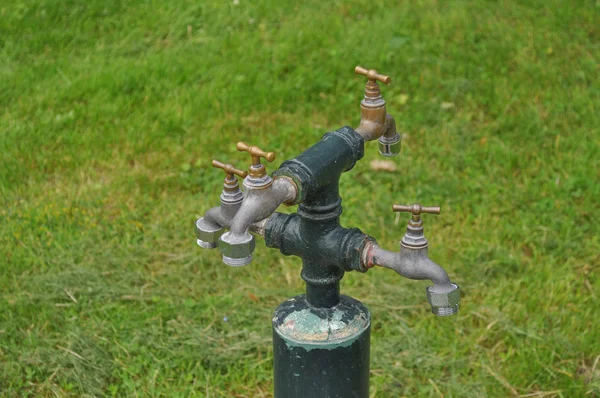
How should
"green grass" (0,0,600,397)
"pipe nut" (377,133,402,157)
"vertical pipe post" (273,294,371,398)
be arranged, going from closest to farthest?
"vertical pipe post" (273,294,371,398) → "pipe nut" (377,133,402,157) → "green grass" (0,0,600,397)

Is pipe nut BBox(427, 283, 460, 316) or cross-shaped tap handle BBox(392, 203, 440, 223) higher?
cross-shaped tap handle BBox(392, 203, 440, 223)

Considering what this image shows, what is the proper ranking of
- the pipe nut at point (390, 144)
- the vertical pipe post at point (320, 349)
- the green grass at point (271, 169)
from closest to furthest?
the vertical pipe post at point (320, 349) → the pipe nut at point (390, 144) → the green grass at point (271, 169)

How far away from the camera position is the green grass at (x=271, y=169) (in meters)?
3.64

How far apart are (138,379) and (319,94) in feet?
8.06

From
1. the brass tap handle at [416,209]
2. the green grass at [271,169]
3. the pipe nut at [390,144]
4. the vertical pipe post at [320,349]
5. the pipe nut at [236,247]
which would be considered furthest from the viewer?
the green grass at [271,169]

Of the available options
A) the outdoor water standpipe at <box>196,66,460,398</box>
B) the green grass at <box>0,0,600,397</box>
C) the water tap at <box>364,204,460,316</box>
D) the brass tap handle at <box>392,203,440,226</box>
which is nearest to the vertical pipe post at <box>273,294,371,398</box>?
the outdoor water standpipe at <box>196,66,460,398</box>

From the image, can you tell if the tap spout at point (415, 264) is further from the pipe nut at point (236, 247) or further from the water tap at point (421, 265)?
the pipe nut at point (236, 247)

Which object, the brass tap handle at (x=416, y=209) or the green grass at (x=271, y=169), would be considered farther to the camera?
the green grass at (x=271, y=169)

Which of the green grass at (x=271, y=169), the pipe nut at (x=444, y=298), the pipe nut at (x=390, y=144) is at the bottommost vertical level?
the green grass at (x=271, y=169)

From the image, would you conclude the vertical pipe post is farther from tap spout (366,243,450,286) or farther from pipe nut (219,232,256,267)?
pipe nut (219,232,256,267)

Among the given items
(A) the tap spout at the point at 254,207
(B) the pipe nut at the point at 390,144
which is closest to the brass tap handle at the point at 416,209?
(A) the tap spout at the point at 254,207

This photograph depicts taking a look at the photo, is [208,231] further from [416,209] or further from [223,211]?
[416,209]

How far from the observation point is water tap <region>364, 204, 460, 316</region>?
90.0 inches

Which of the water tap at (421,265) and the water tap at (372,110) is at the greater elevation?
the water tap at (372,110)
